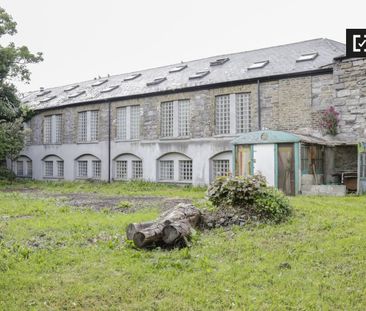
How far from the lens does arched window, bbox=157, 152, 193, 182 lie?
22688mm

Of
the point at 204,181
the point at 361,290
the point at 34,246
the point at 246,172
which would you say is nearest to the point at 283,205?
the point at 361,290

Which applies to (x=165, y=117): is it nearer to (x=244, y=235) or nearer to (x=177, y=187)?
(x=177, y=187)

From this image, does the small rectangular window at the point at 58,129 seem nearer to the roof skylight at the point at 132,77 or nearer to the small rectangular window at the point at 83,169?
the small rectangular window at the point at 83,169

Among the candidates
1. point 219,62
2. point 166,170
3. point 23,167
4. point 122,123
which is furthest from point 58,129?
point 219,62

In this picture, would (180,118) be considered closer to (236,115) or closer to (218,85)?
(218,85)

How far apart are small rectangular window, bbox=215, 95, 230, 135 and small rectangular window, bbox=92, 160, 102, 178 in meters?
9.37

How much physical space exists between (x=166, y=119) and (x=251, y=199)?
47.2 feet

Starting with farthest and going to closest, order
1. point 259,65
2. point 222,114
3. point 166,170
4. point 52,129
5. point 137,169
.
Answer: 1. point 52,129
2. point 137,169
3. point 166,170
4. point 222,114
5. point 259,65

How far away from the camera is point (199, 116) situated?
22109 mm

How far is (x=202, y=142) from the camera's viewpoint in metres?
21.8

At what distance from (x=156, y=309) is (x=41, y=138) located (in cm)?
2812

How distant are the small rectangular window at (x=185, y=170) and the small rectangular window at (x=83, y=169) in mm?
8135

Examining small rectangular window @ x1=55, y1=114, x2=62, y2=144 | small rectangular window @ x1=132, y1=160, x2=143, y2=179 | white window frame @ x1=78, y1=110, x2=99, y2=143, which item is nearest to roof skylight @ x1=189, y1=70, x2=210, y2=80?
small rectangular window @ x1=132, y1=160, x2=143, y2=179

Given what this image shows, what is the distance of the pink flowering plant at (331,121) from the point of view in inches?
693
